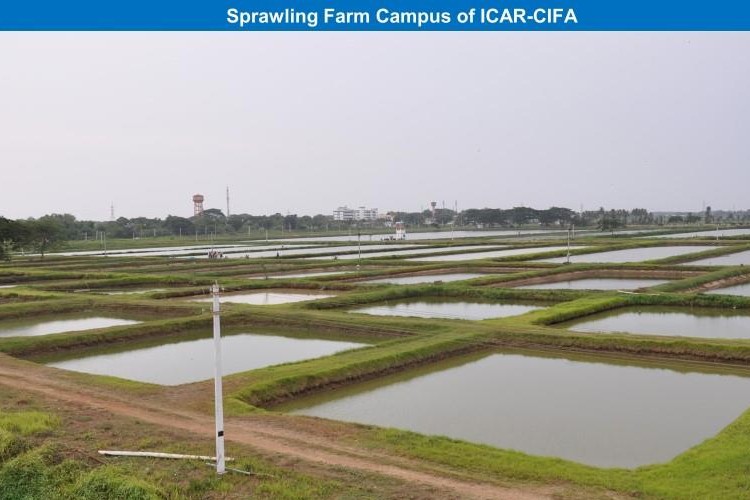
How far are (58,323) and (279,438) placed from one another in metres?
15.4

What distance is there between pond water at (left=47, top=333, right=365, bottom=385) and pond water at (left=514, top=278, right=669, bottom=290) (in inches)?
520

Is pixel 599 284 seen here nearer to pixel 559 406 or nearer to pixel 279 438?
pixel 559 406

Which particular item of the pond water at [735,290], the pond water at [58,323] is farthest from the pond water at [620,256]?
the pond water at [58,323]

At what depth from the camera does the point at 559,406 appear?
10461 mm

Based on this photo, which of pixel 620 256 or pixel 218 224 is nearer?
pixel 620 256

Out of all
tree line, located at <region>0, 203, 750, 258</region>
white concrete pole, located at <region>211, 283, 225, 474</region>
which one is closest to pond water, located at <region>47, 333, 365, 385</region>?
white concrete pole, located at <region>211, 283, 225, 474</region>

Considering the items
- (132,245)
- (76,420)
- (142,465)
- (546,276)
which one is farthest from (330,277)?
(132,245)

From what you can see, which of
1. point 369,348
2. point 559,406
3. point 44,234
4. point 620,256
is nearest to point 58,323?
point 369,348

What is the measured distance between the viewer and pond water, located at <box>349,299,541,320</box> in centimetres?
2040

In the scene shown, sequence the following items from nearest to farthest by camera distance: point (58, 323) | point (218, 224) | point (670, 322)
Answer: point (670, 322)
point (58, 323)
point (218, 224)

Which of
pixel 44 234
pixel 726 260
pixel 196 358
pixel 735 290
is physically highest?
pixel 44 234

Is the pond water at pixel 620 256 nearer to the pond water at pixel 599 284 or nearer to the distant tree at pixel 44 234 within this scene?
the pond water at pixel 599 284

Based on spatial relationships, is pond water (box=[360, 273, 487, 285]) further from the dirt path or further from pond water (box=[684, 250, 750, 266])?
the dirt path

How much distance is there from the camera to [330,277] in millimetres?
29844
